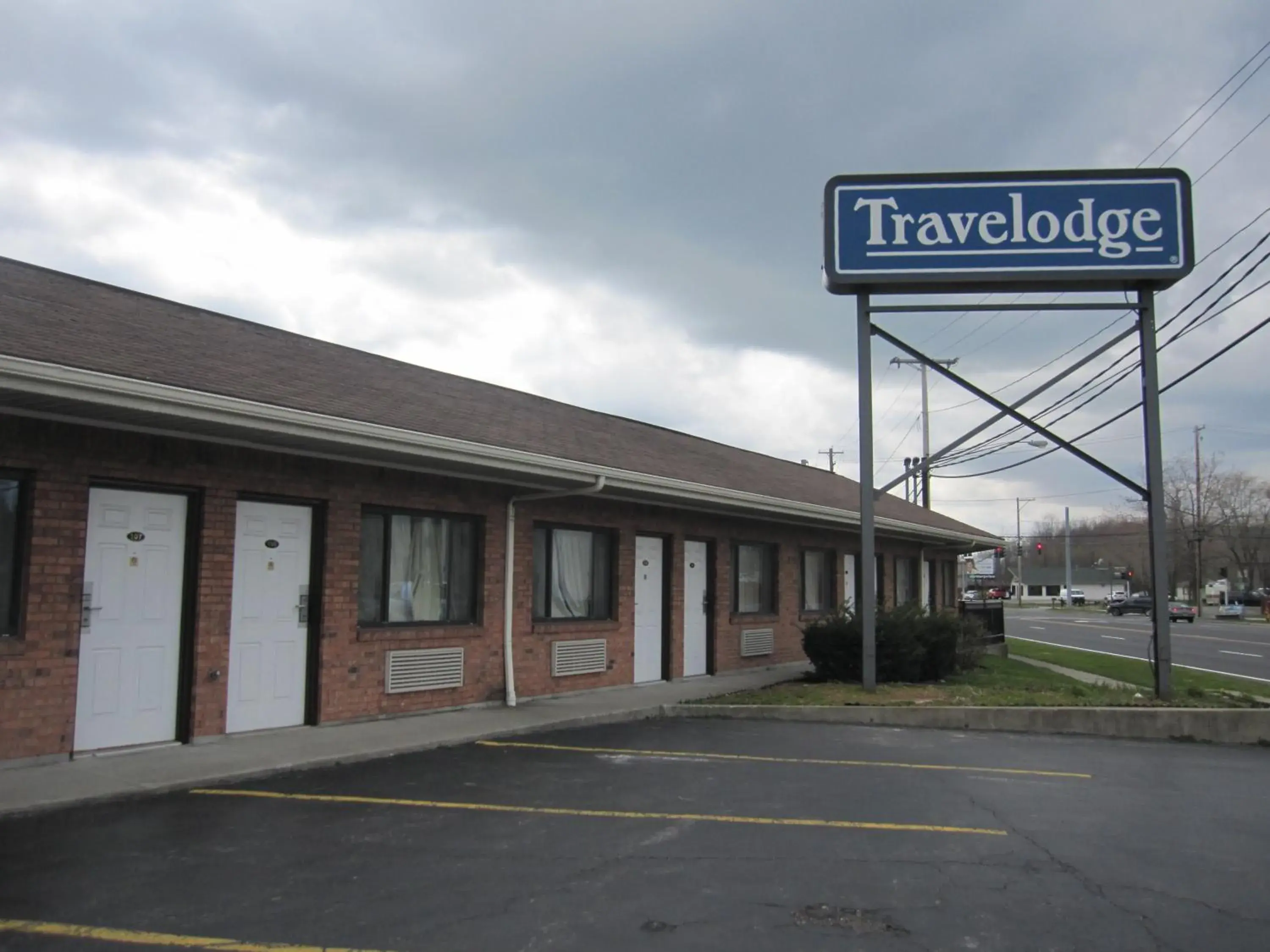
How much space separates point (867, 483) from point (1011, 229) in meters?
3.76

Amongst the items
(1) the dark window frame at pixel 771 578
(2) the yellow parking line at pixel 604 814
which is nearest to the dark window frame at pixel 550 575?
(1) the dark window frame at pixel 771 578

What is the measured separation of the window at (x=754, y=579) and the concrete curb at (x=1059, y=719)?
16.9 ft

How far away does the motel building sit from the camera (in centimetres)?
811

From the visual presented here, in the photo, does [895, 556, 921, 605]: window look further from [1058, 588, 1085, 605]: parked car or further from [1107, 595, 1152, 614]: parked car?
[1058, 588, 1085, 605]: parked car

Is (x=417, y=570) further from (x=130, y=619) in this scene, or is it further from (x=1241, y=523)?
(x=1241, y=523)

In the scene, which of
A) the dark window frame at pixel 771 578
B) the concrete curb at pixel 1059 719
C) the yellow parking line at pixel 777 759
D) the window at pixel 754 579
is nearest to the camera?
the yellow parking line at pixel 777 759

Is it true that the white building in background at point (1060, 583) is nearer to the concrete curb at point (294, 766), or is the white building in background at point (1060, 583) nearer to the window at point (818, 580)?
the window at point (818, 580)

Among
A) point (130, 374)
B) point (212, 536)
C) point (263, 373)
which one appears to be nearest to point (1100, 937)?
point (130, 374)

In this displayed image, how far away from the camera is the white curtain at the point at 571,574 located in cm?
1377

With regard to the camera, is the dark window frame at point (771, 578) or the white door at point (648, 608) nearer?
the white door at point (648, 608)

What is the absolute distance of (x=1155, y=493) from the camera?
13.5m

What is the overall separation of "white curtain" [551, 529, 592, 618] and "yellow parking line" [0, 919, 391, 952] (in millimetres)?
9107

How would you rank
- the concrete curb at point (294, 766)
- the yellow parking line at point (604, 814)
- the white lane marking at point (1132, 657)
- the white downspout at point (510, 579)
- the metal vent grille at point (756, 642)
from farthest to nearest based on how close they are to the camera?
the white lane marking at point (1132, 657) → the metal vent grille at point (756, 642) → the white downspout at point (510, 579) → the concrete curb at point (294, 766) → the yellow parking line at point (604, 814)

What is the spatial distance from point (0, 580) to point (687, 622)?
10189mm
